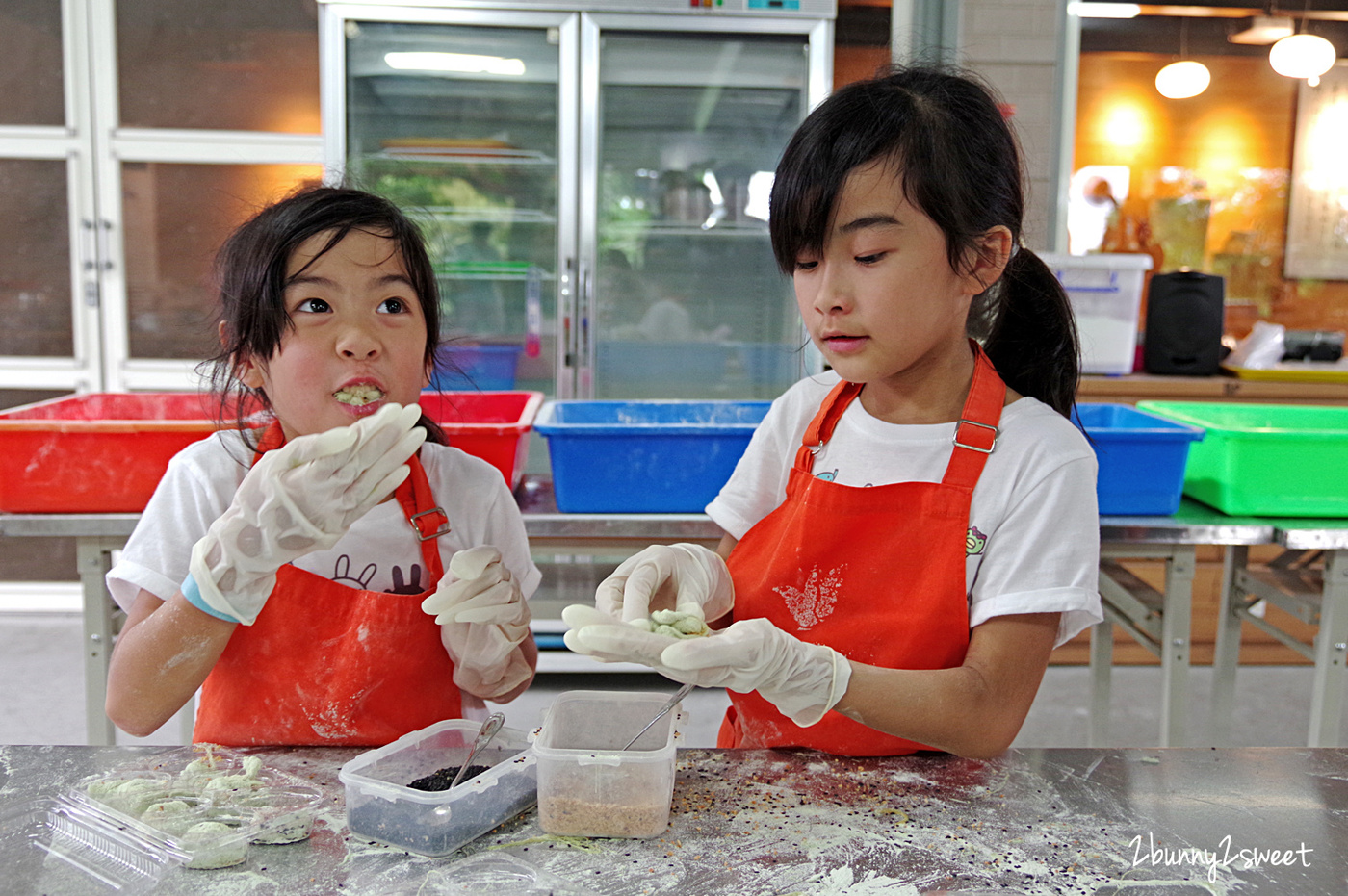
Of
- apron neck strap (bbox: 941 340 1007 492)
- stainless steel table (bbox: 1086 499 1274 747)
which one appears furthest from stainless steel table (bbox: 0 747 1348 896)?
stainless steel table (bbox: 1086 499 1274 747)

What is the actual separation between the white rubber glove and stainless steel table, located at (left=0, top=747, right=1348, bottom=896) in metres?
0.12

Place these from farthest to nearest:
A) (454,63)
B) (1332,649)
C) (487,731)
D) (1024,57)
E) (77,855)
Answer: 1. (1024,57)
2. (454,63)
3. (1332,649)
4. (487,731)
5. (77,855)

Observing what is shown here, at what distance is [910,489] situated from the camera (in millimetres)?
1134

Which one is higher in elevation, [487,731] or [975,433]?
[975,433]

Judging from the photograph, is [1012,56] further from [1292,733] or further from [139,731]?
[139,731]

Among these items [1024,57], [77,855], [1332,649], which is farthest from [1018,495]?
[1024,57]

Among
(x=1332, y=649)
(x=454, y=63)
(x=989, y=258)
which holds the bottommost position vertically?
(x=1332, y=649)

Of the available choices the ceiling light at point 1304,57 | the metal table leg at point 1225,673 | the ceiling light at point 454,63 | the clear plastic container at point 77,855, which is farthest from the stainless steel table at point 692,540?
the ceiling light at point 1304,57

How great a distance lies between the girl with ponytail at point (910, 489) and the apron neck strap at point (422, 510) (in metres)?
0.26

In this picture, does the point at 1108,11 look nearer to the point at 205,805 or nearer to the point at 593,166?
the point at 593,166

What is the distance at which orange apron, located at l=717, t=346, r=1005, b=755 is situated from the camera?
1.11 meters

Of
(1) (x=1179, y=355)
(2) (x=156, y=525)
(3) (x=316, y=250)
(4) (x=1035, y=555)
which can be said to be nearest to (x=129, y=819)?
(2) (x=156, y=525)

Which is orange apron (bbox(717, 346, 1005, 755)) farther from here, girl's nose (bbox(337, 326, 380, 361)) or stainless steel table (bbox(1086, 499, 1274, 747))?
stainless steel table (bbox(1086, 499, 1274, 747))

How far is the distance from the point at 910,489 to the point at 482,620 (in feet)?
1.67
